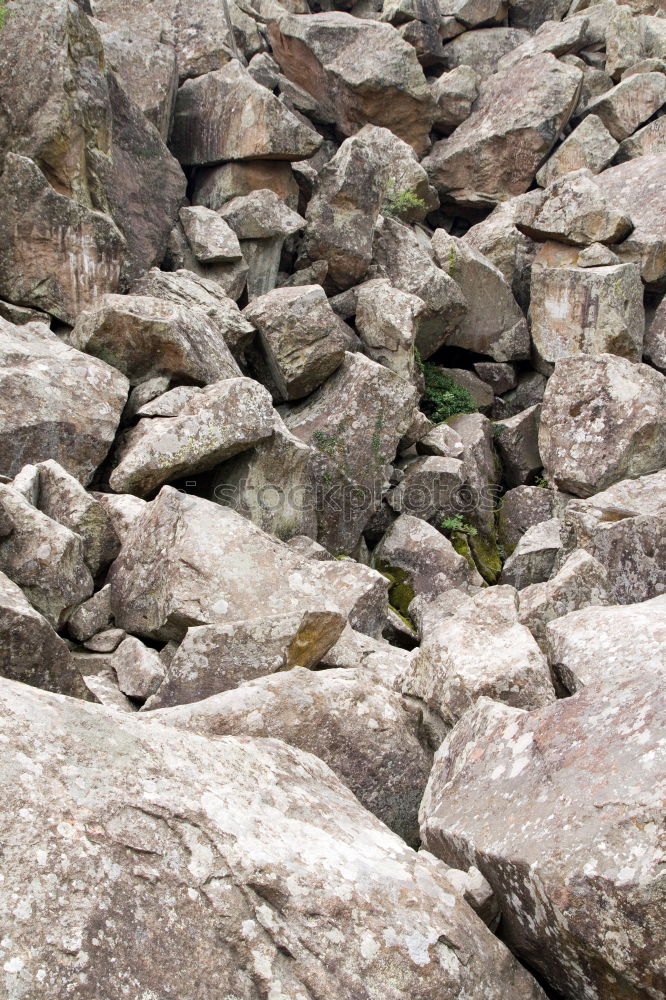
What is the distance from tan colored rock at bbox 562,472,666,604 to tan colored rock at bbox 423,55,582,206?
16.2 meters

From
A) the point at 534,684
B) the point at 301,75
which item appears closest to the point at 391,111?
the point at 301,75

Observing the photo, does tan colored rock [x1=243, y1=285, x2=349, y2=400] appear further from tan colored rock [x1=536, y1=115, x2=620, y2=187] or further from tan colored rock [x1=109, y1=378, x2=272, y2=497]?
tan colored rock [x1=536, y1=115, x2=620, y2=187]

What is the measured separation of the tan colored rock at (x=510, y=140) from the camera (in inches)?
963

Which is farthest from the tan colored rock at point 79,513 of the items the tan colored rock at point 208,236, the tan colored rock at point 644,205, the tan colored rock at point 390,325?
the tan colored rock at point 644,205

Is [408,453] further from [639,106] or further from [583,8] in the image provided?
[583,8]

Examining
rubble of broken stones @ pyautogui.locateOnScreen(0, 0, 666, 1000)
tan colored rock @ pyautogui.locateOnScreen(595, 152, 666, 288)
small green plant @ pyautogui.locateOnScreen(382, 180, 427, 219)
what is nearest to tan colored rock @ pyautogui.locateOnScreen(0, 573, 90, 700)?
rubble of broken stones @ pyautogui.locateOnScreen(0, 0, 666, 1000)

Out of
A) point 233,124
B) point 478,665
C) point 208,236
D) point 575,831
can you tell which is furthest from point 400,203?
point 575,831

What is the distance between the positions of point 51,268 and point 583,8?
2434cm

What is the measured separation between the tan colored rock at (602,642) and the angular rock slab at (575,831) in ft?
3.72

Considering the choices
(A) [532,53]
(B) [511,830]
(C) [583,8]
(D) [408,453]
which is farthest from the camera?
(C) [583,8]

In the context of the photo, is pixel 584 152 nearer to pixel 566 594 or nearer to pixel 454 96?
pixel 454 96

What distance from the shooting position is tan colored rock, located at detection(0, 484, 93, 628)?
8.12m

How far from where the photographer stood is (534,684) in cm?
611

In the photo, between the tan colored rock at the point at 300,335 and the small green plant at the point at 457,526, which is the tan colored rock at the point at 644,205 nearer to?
the small green plant at the point at 457,526
